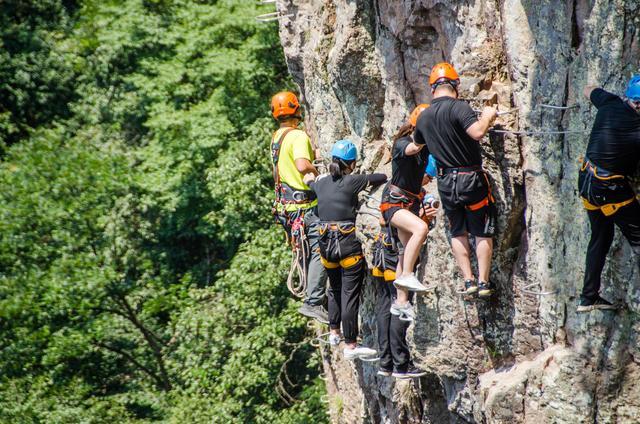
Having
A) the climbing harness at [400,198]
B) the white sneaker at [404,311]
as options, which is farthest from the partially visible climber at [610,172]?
the white sneaker at [404,311]

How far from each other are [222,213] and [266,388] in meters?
3.25

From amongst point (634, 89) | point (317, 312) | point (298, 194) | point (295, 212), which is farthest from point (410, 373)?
point (634, 89)

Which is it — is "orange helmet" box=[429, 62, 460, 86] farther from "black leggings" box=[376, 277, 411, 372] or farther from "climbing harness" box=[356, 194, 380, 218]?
"black leggings" box=[376, 277, 411, 372]

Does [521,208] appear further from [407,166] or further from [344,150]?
[344,150]

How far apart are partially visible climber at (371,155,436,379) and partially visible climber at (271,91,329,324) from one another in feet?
2.63

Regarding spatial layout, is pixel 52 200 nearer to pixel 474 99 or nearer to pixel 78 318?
pixel 78 318

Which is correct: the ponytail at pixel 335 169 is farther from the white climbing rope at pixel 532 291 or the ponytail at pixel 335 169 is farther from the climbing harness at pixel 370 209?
the white climbing rope at pixel 532 291

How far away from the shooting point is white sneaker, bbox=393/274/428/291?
687 cm

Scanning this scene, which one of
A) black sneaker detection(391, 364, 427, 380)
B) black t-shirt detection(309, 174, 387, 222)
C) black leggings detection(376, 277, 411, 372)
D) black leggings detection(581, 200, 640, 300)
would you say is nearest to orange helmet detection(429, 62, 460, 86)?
black t-shirt detection(309, 174, 387, 222)

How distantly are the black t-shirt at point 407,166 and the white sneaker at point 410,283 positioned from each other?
722 millimetres

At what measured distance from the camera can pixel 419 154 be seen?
670 cm

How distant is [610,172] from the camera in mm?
5340

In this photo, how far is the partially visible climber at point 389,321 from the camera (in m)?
7.43

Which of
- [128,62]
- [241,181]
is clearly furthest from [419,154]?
[128,62]
